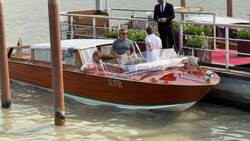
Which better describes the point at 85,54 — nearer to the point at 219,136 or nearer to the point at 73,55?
the point at 73,55

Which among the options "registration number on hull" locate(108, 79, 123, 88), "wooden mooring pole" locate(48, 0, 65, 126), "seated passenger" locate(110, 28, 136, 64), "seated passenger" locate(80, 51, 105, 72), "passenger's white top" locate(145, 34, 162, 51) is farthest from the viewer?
"passenger's white top" locate(145, 34, 162, 51)

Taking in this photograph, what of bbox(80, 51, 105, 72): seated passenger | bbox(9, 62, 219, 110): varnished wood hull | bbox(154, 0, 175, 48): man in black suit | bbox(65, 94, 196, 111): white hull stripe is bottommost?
bbox(65, 94, 196, 111): white hull stripe

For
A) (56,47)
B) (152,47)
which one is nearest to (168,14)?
(152,47)

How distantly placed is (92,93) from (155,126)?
2278 mm

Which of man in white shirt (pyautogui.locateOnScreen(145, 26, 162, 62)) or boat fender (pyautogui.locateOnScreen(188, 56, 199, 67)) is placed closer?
boat fender (pyautogui.locateOnScreen(188, 56, 199, 67))

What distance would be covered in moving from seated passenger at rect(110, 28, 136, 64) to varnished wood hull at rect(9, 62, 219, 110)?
0.77m

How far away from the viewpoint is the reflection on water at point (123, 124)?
1301 cm

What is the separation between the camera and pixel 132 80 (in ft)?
46.1

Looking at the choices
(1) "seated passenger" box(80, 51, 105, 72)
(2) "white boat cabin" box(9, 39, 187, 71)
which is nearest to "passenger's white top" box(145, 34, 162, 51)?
(2) "white boat cabin" box(9, 39, 187, 71)

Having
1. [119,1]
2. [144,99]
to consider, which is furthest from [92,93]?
[119,1]

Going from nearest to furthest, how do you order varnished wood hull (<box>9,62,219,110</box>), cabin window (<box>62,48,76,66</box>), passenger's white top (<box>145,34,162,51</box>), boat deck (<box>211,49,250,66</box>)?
varnished wood hull (<box>9,62,219,110</box>), passenger's white top (<box>145,34,162,51</box>), boat deck (<box>211,49,250,66</box>), cabin window (<box>62,48,76,66</box>)

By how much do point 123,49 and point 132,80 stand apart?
1.38m

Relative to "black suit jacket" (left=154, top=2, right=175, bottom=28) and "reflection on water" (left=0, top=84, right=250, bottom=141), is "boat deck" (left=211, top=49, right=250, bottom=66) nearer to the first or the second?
"reflection on water" (left=0, top=84, right=250, bottom=141)

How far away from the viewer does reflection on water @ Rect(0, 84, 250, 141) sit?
13008 mm
